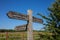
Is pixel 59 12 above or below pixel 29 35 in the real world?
above

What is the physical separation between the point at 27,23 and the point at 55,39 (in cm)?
190

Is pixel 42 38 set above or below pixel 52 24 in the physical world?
below

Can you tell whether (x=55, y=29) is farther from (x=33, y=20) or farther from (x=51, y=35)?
(x=33, y=20)

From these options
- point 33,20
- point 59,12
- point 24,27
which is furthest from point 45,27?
point 24,27

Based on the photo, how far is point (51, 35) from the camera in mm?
7227

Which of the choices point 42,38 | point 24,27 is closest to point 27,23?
point 24,27

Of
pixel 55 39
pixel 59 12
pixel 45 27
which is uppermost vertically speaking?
pixel 59 12

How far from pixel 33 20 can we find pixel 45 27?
1.51m

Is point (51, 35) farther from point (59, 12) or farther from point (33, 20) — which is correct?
point (33, 20)

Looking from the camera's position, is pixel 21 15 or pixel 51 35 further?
pixel 51 35

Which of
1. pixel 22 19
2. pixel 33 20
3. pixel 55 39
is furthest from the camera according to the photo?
pixel 55 39

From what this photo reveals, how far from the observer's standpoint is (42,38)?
7234 millimetres

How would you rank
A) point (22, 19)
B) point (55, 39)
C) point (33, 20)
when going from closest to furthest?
point (22, 19)
point (33, 20)
point (55, 39)

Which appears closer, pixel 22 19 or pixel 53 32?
pixel 22 19
